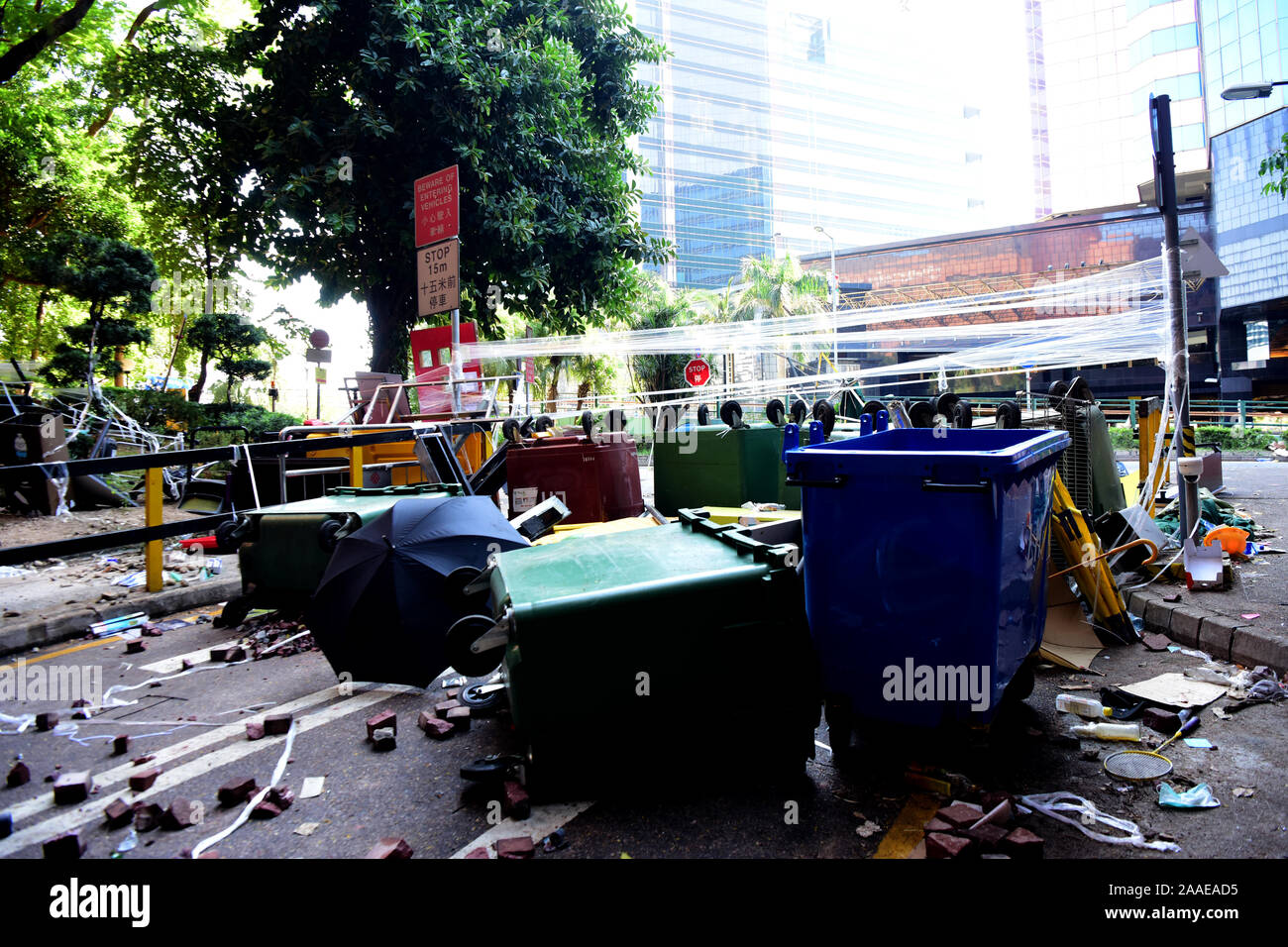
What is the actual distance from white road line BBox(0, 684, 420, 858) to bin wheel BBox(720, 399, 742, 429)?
4235mm

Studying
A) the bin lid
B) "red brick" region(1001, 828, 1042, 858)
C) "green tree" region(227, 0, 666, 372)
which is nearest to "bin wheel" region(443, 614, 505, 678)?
the bin lid

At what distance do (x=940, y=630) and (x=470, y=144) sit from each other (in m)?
13.0

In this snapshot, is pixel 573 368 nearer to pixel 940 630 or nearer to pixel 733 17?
pixel 940 630

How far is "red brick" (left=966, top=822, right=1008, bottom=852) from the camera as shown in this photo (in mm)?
2482

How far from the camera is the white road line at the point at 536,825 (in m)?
2.67

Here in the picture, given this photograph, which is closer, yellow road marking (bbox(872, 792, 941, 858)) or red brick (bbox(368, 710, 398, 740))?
yellow road marking (bbox(872, 792, 941, 858))

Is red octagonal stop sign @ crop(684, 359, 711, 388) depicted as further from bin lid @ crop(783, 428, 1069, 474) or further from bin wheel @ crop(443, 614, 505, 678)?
bin wheel @ crop(443, 614, 505, 678)

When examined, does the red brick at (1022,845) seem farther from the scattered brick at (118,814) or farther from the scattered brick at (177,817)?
the scattered brick at (118,814)

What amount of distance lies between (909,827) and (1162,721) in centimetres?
173

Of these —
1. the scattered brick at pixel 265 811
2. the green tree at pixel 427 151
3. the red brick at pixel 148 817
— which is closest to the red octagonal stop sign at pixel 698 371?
the green tree at pixel 427 151

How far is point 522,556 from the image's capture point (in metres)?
3.49
